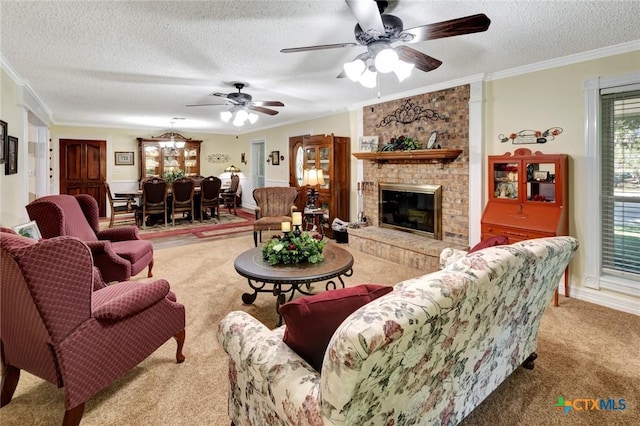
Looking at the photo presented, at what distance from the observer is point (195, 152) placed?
31.7 feet

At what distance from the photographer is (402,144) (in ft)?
15.5

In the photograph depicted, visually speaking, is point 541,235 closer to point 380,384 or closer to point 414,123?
point 414,123

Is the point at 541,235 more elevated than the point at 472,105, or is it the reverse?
the point at 472,105

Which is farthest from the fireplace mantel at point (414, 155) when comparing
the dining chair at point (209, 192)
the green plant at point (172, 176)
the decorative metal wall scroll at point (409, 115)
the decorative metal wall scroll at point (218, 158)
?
the decorative metal wall scroll at point (218, 158)

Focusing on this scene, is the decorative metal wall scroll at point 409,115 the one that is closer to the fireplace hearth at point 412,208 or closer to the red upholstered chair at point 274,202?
the fireplace hearth at point 412,208

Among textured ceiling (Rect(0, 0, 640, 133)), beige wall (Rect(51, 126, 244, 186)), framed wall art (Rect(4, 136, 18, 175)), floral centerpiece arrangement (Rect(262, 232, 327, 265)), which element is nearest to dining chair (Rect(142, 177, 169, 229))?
textured ceiling (Rect(0, 0, 640, 133))

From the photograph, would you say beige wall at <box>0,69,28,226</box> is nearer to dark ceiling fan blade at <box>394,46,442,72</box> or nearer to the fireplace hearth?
dark ceiling fan blade at <box>394,46,442,72</box>

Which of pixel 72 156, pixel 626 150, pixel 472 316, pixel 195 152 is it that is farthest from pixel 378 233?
pixel 72 156

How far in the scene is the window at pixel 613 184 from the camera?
3.04 meters

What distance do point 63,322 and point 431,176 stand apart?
4.17m

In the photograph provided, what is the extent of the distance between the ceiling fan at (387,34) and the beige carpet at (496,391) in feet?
6.80

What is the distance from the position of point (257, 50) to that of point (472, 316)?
280 centimetres

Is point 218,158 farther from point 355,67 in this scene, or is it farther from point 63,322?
point 63,322

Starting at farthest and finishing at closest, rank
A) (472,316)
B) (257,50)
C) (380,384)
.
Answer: (257,50), (472,316), (380,384)
